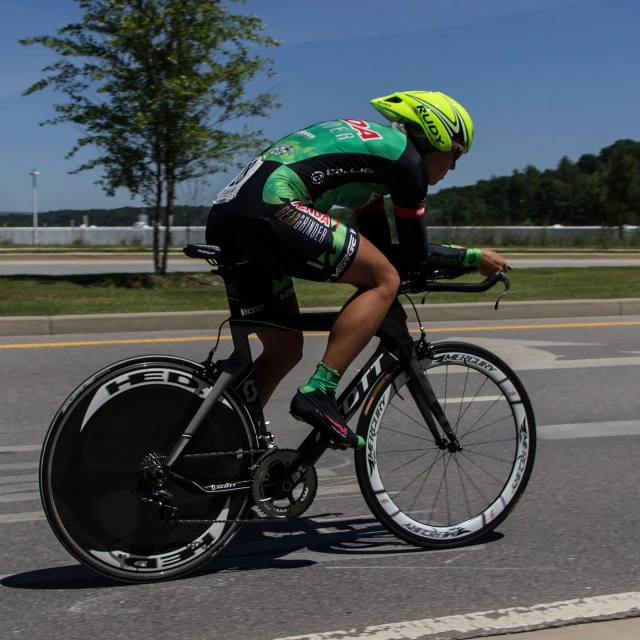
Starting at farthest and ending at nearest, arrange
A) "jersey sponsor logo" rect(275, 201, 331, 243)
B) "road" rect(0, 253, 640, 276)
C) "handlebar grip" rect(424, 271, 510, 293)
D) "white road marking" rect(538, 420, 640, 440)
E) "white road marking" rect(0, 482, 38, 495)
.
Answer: "road" rect(0, 253, 640, 276) → "white road marking" rect(538, 420, 640, 440) → "white road marking" rect(0, 482, 38, 495) → "handlebar grip" rect(424, 271, 510, 293) → "jersey sponsor logo" rect(275, 201, 331, 243)

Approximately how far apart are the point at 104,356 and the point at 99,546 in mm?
5189

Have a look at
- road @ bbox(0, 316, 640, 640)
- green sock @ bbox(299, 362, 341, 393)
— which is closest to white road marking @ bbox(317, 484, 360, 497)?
road @ bbox(0, 316, 640, 640)

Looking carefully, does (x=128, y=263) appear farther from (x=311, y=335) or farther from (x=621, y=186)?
(x=621, y=186)

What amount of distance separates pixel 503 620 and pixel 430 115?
1806 mm

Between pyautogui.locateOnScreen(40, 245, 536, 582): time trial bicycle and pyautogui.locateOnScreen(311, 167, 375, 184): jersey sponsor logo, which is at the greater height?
pyautogui.locateOnScreen(311, 167, 375, 184): jersey sponsor logo

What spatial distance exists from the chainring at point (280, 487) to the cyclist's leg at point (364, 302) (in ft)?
1.42

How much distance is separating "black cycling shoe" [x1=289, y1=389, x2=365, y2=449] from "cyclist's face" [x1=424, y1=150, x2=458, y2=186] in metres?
0.92

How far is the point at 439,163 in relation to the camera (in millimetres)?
3574

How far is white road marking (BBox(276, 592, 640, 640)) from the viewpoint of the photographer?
10.1 feet

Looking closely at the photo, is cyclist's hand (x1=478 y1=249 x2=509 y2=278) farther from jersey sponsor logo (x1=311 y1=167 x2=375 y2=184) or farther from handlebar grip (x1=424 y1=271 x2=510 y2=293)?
jersey sponsor logo (x1=311 y1=167 x2=375 y2=184)

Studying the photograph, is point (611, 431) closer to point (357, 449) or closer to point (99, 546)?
point (357, 449)

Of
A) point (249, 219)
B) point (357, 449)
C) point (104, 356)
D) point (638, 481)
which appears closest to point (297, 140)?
point (249, 219)

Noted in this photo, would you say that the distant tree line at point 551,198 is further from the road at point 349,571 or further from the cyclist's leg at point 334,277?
the cyclist's leg at point 334,277

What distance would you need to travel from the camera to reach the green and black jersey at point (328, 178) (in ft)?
11.0
